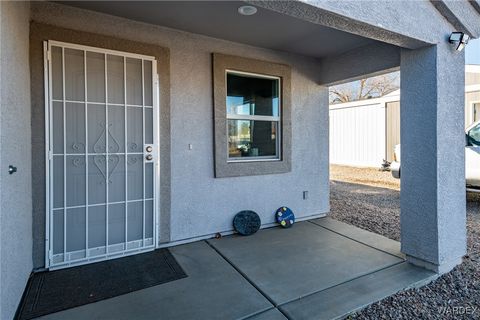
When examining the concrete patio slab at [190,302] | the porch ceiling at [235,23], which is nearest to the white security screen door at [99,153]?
the porch ceiling at [235,23]

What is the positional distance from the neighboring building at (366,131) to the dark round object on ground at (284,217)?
8.24 metres

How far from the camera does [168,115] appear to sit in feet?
11.5

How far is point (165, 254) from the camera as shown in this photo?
337cm

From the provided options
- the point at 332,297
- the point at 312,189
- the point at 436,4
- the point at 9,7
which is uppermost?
the point at 436,4

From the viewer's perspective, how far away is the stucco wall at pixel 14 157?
184 cm

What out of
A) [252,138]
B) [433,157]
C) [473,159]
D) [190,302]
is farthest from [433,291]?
[473,159]

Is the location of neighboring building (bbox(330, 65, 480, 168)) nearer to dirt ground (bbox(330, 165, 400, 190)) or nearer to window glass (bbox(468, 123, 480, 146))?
dirt ground (bbox(330, 165, 400, 190))

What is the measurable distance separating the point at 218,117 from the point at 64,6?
6.90 feet

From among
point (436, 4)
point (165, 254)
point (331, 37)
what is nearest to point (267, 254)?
point (165, 254)

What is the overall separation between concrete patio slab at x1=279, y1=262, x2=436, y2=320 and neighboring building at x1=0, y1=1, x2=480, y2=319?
0.97 ft

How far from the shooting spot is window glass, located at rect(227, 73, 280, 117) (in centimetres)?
411

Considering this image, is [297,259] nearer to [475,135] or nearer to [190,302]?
[190,302]

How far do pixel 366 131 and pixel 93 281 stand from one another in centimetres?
1161

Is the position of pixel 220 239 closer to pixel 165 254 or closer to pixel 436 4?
pixel 165 254
